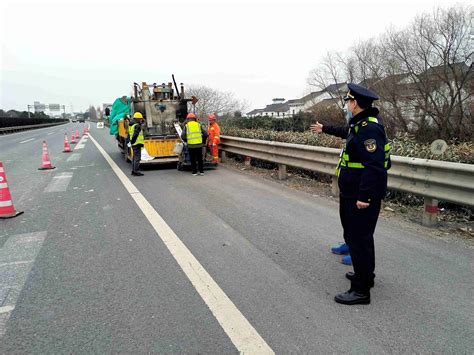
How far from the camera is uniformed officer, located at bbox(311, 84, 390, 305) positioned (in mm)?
2963

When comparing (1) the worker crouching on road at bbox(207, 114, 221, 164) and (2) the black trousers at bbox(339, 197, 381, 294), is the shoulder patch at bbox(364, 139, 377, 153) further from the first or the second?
(1) the worker crouching on road at bbox(207, 114, 221, 164)

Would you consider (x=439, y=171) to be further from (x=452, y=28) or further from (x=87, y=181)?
(x=452, y=28)

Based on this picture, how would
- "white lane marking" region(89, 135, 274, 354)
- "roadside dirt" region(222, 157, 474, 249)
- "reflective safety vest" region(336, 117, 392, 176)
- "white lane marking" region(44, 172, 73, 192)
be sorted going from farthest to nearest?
"white lane marking" region(44, 172, 73, 192) < "roadside dirt" region(222, 157, 474, 249) < "reflective safety vest" region(336, 117, 392, 176) < "white lane marking" region(89, 135, 274, 354)

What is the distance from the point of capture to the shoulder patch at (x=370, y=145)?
2.94 meters

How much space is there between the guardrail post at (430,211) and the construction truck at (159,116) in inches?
292

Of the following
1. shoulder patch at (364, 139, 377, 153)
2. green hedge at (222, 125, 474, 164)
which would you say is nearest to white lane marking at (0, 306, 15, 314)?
shoulder patch at (364, 139, 377, 153)

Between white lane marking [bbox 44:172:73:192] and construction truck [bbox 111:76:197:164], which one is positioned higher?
construction truck [bbox 111:76:197:164]

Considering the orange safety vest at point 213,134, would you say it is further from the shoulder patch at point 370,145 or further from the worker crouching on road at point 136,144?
the shoulder patch at point 370,145

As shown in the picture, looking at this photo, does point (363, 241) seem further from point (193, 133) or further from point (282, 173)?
point (193, 133)

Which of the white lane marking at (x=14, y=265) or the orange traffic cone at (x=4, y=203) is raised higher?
the orange traffic cone at (x=4, y=203)

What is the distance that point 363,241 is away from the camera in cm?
317

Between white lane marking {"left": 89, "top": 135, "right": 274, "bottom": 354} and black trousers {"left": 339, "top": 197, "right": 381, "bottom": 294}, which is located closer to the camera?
white lane marking {"left": 89, "top": 135, "right": 274, "bottom": 354}

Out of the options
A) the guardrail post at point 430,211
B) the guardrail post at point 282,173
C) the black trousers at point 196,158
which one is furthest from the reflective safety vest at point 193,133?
the guardrail post at point 430,211

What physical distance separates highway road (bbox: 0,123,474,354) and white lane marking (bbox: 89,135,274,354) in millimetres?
11
